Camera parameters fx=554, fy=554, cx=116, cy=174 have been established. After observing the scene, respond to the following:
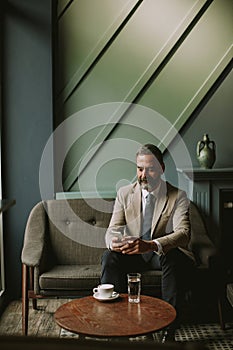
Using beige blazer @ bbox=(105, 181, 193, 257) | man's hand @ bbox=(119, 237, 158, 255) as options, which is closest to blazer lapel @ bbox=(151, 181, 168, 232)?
beige blazer @ bbox=(105, 181, 193, 257)

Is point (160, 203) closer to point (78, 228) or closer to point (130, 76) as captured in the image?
point (78, 228)

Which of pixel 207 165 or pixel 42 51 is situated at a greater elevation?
pixel 42 51

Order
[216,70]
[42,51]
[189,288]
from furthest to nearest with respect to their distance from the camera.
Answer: [216,70] → [42,51] → [189,288]

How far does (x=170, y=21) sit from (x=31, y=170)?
1.52m

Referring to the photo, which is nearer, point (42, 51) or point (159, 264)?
point (159, 264)

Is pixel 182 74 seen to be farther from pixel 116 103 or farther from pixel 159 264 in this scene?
pixel 159 264

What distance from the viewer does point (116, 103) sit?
419 cm

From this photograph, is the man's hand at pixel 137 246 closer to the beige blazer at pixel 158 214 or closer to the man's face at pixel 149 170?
the beige blazer at pixel 158 214

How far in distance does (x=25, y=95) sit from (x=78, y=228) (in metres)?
1.02

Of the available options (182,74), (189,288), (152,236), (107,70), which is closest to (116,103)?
(107,70)

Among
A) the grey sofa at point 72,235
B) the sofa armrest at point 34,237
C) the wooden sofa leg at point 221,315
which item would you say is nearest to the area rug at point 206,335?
the wooden sofa leg at point 221,315

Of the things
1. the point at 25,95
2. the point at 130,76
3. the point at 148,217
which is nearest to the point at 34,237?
the point at 148,217

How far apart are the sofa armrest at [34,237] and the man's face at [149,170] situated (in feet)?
2.49

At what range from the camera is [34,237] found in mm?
3627
